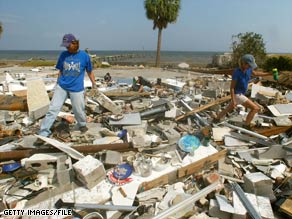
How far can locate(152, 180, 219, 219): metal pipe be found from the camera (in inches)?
97.7

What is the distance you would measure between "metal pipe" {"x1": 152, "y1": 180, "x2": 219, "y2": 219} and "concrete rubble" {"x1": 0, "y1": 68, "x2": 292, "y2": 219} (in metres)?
0.01

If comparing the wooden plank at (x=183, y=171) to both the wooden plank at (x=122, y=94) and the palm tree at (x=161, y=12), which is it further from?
the palm tree at (x=161, y=12)

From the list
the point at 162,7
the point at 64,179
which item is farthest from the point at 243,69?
the point at 162,7

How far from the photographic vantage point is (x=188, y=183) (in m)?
3.20

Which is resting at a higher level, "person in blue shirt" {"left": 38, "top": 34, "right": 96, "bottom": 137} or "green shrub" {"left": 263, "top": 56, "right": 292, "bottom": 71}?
"green shrub" {"left": 263, "top": 56, "right": 292, "bottom": 71}

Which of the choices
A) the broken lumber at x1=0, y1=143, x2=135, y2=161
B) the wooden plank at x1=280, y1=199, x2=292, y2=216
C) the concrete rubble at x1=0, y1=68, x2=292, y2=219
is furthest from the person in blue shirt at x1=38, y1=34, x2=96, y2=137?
the wooden plank at x1=280, y1=199, x2=292, y2=216

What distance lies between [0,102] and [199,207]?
5.50 metres

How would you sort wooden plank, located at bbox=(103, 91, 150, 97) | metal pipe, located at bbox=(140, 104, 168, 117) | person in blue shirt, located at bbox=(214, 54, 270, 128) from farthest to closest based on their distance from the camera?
1. wooden plank, located at bbox=(103, 91, 150, 97)
2. metal pipe, located at bbox=(140, 104, 168, 117)
3. person in blue shirt, located at bbox=(214, 54, 270, 128)

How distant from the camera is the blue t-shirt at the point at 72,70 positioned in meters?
4.04

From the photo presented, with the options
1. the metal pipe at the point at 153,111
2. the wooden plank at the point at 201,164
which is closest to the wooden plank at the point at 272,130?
the wooden plank at the point at 201,164

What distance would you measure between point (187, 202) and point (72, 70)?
9.03ft

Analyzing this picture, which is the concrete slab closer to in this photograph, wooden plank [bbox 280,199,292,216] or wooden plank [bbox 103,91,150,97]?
wooden plank [bbox 103,91,150,97]

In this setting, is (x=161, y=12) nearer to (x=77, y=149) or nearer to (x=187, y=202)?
(x=77, y=149)

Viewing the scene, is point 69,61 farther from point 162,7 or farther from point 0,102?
point 162,7
